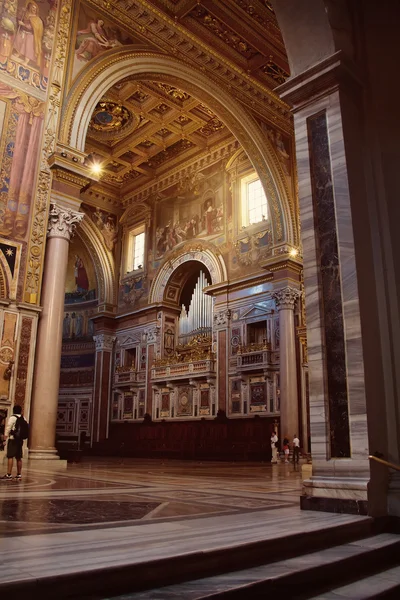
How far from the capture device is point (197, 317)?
69.3 ft

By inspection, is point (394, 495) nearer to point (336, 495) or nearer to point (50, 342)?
point (336, 495)

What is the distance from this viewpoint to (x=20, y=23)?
38.0 ft

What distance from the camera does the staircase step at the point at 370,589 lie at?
250 centimetres

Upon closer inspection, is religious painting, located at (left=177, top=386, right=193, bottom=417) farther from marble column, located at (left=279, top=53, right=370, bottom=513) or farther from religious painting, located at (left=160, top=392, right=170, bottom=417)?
marble column, located at (left=279, top=53, right=370, bottom=513)

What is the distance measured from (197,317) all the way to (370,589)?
18515 mm

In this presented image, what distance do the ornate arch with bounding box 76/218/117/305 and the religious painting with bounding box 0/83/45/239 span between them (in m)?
11.8

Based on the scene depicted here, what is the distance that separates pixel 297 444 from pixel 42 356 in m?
7.78

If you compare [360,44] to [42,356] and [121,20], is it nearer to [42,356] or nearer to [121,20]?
[42,356]

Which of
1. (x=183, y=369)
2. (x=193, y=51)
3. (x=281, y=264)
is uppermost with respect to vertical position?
(x=193, y=51)

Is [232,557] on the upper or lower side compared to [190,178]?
lower

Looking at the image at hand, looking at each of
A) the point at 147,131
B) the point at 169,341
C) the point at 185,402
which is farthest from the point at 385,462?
the point at 147,131

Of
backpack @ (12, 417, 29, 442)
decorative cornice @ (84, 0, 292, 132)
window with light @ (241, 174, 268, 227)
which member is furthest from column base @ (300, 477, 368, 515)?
window with light @ (241, 174, 268, 227)

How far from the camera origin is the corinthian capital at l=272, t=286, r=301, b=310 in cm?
1698

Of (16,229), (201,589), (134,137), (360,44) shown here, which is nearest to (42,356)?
(16,229)
